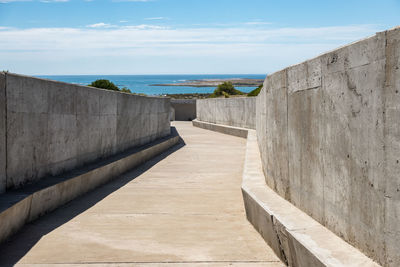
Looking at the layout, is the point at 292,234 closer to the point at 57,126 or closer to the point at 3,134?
the point at 3,134

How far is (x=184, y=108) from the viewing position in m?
46.4

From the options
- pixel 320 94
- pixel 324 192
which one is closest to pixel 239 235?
pixel 324 192

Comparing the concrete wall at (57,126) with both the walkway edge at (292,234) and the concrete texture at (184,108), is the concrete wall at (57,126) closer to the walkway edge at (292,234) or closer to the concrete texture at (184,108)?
the walkway edge at (292,234)

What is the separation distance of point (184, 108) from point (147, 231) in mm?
39945

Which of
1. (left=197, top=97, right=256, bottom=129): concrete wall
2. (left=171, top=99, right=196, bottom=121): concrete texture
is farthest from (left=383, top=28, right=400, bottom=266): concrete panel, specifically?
(left=171, top=99, right=196, bottom=121): concrete texture

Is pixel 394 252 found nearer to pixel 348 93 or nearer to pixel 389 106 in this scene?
pixel 389 106

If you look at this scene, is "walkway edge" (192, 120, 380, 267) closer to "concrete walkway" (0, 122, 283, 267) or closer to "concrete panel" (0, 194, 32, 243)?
"concrete walkway" (0, 122, 283, 267)

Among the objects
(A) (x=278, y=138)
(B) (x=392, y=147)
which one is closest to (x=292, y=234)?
(B) (x=392, y=147)

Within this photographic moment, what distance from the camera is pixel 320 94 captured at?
4934mm

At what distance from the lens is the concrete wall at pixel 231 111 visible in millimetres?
21953

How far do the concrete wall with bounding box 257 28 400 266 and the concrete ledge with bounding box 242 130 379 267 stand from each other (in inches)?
3.8

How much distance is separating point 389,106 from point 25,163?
5.28 m

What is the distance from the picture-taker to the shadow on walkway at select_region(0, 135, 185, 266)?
549 centimetres

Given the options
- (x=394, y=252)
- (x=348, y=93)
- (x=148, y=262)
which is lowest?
(x=148, y=262)
